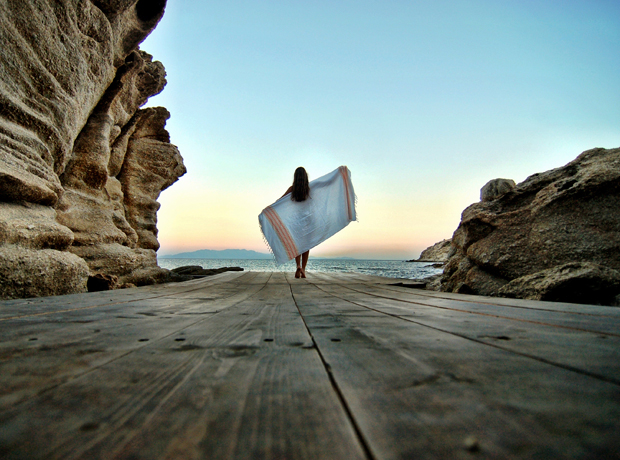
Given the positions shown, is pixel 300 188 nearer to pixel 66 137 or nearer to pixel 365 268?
pixel 66 137

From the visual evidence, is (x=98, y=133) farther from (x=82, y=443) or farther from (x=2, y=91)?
(x=82, y=443)

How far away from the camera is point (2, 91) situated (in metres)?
3.09

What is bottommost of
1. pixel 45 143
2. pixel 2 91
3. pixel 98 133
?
pixel 45 143

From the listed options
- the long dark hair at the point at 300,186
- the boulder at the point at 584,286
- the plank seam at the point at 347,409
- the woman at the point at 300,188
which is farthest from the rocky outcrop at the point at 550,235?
the long dark hair at the point at 300,186

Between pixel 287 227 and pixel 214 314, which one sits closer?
pixel 214 314

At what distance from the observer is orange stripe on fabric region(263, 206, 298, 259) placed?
5258mm

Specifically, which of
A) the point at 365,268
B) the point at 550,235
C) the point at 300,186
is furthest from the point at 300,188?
the point at 365,268

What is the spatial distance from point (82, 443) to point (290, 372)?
1.23 feet

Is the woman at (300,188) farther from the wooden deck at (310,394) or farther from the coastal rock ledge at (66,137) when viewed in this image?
the wooden deck at (310,394)

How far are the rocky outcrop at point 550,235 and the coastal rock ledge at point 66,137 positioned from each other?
4.25 m

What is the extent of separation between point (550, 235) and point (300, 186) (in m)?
3.74

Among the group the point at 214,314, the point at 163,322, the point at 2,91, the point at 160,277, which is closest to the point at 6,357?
the point at 163,322

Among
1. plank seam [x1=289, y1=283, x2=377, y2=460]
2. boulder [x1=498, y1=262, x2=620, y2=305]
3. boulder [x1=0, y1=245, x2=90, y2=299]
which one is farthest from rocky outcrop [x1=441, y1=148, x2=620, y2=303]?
boulder [x1=0, y1=245, x2=90, y2=299]

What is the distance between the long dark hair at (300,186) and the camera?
18.0ft
